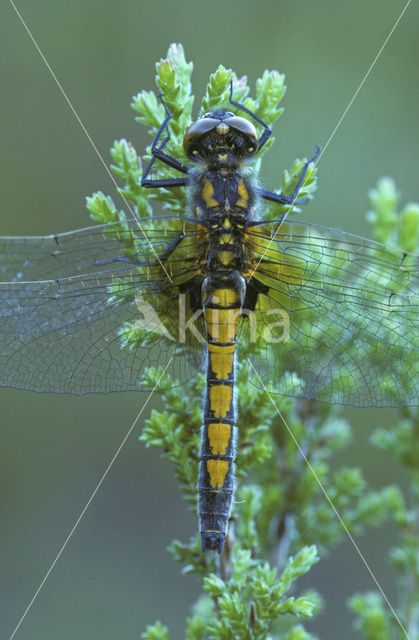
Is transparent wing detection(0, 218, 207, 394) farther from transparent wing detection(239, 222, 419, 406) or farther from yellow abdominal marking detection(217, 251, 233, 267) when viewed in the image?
transparent wing detection(239, 222, 419, 406)

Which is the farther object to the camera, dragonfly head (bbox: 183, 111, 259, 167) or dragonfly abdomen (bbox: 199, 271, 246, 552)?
dragonfly head (bbox: 183, 111, 259, 167)

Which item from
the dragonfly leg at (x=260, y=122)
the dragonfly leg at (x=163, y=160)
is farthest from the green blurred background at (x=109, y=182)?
the dragonfly leg at (x=163, y=160)

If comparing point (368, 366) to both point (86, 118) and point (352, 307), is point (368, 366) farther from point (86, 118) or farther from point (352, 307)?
point (86, 118)

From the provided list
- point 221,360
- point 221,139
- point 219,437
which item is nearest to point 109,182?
point 221,139

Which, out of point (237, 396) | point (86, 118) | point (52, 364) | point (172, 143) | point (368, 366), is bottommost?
point (52, 364)

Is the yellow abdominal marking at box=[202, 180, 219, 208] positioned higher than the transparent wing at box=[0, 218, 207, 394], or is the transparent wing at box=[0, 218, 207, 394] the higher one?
the yellow abdominal marking at box=[202, 180, 219, 208]

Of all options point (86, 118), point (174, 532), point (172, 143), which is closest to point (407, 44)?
point (86, 118)

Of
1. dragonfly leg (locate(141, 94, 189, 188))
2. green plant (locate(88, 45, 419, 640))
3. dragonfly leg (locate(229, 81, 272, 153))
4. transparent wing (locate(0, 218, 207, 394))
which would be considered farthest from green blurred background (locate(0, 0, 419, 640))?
transparent wing (locate(0, 218, 207, 394))
